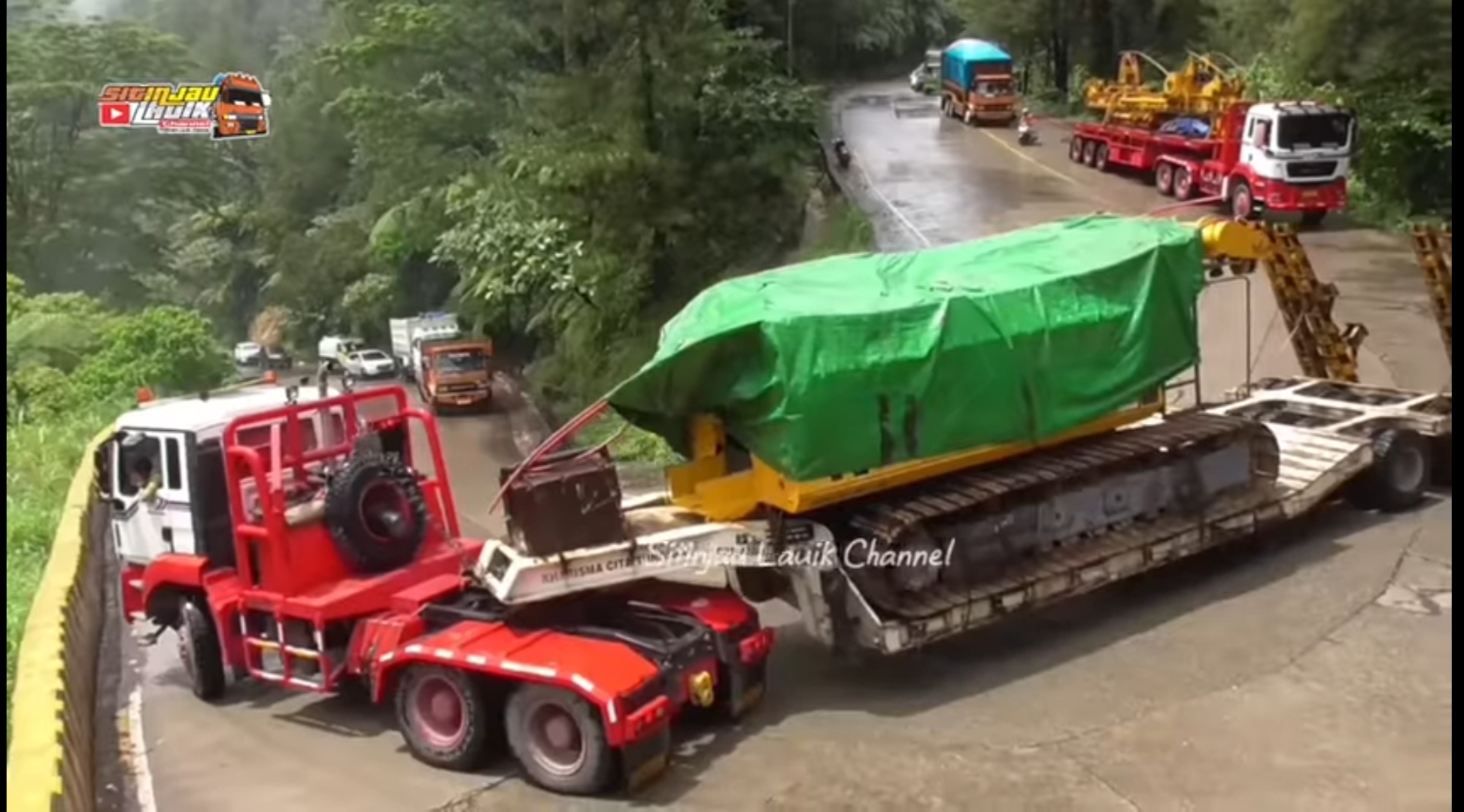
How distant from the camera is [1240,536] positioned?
12555 mm

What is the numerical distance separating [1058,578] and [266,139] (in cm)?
3125

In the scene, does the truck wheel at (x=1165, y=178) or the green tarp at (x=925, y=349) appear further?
the truck wheel at (x=1165, y=178)

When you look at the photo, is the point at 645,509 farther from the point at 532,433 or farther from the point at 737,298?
the point at 532,433

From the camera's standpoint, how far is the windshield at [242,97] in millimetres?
29203

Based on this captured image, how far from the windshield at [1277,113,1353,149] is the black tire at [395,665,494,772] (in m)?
20.2

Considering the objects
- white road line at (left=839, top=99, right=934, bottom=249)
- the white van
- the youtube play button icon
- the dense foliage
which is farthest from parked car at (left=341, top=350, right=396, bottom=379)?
the dense foliage

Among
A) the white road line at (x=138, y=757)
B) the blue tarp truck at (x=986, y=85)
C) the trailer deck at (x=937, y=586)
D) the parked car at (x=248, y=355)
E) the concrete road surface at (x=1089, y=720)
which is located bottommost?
the white road line at (x=138, y=757)

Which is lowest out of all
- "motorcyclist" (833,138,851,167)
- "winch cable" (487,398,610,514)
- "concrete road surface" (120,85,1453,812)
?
"concrete road surface" (120,85,1453,812)

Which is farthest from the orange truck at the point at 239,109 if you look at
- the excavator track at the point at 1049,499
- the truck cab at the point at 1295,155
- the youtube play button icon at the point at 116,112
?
the excavator track at the point at 1049,499

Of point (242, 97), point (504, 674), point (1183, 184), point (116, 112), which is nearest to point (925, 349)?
point (504, 674)

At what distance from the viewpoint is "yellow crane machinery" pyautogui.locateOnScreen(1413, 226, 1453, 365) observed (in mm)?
14992

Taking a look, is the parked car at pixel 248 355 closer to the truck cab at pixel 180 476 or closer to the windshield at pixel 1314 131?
the windshield at pixel 1314 131

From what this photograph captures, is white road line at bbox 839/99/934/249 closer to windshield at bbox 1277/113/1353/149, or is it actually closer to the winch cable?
windshield at bbox 1277/113/1353/149

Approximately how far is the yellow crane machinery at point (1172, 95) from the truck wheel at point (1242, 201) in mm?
2602
